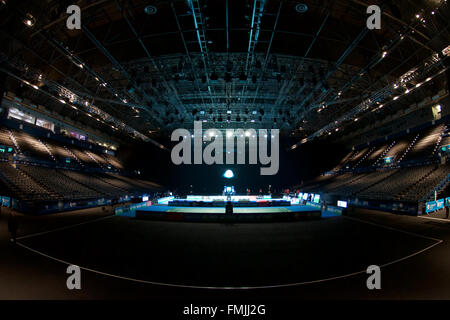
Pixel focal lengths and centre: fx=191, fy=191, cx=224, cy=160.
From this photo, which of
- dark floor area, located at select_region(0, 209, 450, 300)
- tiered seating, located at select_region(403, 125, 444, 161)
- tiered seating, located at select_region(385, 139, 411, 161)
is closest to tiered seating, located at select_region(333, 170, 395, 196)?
tiered seating, located at select_region(385, 139, 411, 161)

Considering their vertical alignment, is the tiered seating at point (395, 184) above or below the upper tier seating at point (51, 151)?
below

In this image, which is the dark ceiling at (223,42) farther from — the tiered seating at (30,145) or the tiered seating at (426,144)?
the tiered seating at (30,145)

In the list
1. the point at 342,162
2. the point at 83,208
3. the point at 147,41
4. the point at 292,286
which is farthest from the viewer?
the point at 342,162

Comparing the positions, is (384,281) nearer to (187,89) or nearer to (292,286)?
(292,286)

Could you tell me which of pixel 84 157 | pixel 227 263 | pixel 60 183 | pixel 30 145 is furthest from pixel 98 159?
pixel 227 263

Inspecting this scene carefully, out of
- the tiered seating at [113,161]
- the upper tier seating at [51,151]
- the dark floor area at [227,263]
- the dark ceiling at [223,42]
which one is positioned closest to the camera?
the dark floor area at [227,263]

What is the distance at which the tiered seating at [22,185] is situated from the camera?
12812 millimetres

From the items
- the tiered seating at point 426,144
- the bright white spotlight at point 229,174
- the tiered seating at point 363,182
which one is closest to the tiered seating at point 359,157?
the tiered seating at point 363,182

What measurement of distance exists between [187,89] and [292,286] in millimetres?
17249

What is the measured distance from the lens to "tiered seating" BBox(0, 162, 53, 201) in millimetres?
12812

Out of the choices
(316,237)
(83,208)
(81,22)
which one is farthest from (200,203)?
(81,22)
